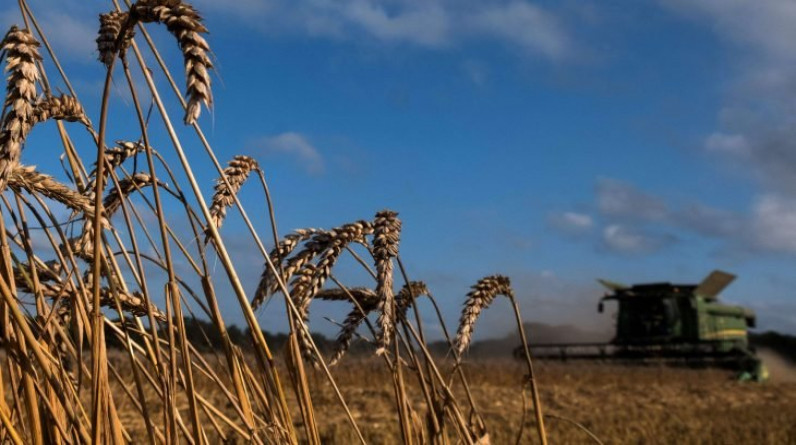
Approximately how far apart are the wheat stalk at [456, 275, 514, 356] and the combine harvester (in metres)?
19.1

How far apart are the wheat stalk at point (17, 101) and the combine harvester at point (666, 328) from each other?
2034 centimetres

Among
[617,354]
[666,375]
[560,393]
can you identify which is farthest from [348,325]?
[617,354]

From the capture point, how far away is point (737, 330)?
2558 centimetres

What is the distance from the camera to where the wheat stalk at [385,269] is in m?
1.89

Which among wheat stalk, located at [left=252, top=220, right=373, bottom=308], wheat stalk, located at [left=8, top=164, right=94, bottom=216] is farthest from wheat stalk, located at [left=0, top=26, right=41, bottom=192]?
wheat stalk, located at [left=252, top=220, right=373, bottom=308]

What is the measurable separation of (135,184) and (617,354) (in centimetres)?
2112

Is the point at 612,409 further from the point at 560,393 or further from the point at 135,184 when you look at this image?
the point at 135,184

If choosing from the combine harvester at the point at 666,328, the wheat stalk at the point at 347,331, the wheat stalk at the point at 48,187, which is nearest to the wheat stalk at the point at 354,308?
the wheat stalk at the point at 347,331

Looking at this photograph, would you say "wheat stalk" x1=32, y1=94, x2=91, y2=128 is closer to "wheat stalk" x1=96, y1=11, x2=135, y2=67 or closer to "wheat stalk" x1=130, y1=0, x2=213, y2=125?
"wheat stalk" x1=96, y1=11, x2=135, y2=67

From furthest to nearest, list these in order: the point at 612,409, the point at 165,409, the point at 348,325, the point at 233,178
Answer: the point at 612,409 → the point at 348,325 → the point at 233,178 → the point at 165,409

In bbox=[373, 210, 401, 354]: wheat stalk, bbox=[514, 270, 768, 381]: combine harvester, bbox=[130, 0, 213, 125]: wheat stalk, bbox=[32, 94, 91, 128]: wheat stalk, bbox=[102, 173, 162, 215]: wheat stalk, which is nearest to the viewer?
bbox=[130, 0, 213, 125]: wheat stalk

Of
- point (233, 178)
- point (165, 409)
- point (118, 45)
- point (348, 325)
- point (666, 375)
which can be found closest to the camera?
point (118, 45)

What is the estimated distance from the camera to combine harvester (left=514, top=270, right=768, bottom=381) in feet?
69.5

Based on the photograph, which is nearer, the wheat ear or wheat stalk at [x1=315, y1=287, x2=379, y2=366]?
the wheat ear
